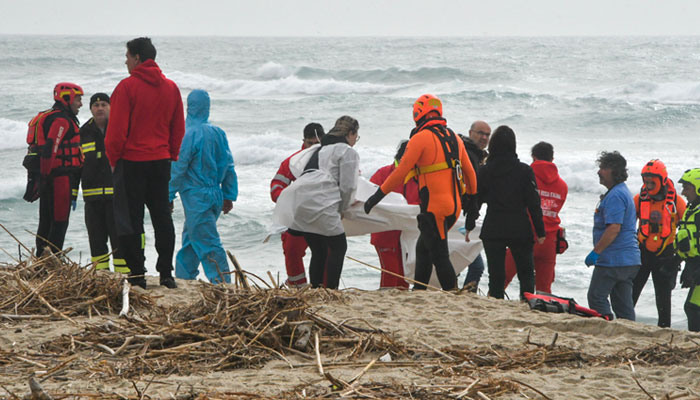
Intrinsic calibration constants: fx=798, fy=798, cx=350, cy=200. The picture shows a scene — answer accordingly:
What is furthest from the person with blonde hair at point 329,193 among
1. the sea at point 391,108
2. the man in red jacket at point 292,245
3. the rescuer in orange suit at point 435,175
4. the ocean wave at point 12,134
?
the ocean wave at point 12,134

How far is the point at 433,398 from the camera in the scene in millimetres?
3256

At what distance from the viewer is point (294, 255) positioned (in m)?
6.78

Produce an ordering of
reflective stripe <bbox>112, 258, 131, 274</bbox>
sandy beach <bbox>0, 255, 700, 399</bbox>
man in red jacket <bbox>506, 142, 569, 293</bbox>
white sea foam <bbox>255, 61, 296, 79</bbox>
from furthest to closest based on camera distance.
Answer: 1. white sea foam <bbox>255, 61, 296, 79</bbox>
2. man in red jacket <bbox>506, 142, 569, 293</bbox>
3. reflective stripe <bbox>112, 258, 131, 274</bbox>
4. sandy beach <bbox>0, 255, 700, 399</bbox>

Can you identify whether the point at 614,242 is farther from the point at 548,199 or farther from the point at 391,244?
the point at 391,244

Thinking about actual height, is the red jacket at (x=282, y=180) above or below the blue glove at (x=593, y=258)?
above

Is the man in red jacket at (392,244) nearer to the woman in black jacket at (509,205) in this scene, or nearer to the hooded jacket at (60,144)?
the woman in black jacket at (509,205)

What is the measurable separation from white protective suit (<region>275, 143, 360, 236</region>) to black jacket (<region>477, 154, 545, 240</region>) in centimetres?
112

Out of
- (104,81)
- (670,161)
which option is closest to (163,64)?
(104,81)

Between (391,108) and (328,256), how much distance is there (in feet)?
78.9

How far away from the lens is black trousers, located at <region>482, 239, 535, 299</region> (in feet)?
20.8

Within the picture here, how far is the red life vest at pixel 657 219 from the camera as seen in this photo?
6.79 m

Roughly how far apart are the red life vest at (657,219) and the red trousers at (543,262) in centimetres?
80

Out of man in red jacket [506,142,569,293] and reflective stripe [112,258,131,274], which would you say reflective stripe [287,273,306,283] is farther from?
man in red jacket [506,142,569,293]

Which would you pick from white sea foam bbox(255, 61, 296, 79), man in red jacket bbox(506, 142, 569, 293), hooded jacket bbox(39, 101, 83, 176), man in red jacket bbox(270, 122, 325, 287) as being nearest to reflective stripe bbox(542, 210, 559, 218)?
man in red jacket bbox(506, 142, 569, 293)
